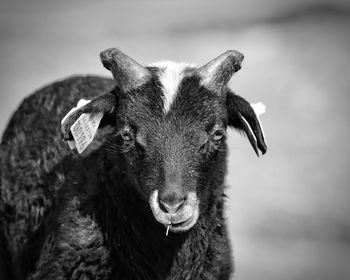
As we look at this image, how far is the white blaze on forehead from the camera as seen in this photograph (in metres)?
6.77

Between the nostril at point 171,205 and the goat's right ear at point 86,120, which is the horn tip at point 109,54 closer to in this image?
the goat's right ear at point 86,120

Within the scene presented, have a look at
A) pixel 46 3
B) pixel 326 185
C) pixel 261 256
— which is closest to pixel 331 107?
pixel 326 185

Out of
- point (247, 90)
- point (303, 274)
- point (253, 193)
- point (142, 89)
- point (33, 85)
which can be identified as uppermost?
point (247, 90)

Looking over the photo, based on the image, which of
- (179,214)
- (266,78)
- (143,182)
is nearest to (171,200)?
(179,214)

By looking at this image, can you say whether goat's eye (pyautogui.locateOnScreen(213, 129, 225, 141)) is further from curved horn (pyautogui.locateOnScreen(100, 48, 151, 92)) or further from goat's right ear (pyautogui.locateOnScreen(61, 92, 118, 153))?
goat's right ear (pyautogui.locateOnScreen(61, 92, 118, 153))

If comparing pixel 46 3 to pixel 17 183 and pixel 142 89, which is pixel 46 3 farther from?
pixel 142 89

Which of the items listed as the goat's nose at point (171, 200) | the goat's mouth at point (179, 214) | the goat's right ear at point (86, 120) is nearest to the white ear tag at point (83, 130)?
the goat's right ear at point (86, 120)

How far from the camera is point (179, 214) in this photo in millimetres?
6199

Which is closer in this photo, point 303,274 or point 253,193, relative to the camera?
point 303,274

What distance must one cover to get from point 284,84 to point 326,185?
2.73 meters

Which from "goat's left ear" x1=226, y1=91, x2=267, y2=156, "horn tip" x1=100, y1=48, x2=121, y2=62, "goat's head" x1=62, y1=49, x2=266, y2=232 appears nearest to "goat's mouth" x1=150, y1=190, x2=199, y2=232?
"goat's head" x1=62, y1=49, x2=266, y2=232

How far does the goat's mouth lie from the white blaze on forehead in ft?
2.79

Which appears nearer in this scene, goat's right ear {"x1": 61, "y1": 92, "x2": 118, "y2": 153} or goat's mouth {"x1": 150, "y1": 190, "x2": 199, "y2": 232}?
goat's mouth {"x1": 150, "y1": 190, "x2": 199, "y2": 232}

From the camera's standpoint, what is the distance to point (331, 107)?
16484 mm
